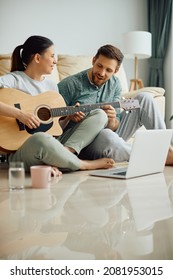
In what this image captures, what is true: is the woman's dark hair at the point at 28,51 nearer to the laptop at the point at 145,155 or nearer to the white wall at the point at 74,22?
the laptop at the point at 145,155

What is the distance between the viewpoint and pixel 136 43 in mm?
4559

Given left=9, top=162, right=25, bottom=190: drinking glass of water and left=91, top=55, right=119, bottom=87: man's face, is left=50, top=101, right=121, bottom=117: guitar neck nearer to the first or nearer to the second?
left=91, top=55, right=119, bottom=87: man's face

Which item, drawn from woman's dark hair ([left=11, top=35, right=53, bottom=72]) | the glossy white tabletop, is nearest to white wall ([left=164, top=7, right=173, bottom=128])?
woman's dark hair ([left=11, top=35, right=53, bottom=72])

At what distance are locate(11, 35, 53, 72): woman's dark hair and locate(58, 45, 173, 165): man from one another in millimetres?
236

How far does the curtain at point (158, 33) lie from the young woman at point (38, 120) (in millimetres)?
2822

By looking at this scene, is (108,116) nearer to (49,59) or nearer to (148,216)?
(49,59)

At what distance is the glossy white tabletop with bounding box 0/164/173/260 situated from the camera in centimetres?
113

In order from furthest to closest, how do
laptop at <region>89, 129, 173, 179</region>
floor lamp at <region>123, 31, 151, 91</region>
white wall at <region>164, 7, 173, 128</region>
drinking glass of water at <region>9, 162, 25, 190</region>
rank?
white wall at <region>164, 7, 173, 128</region> < floor lamp at <region>123, 31, 151, 91</region> < laptop at <region>89, 129, 173, 179</region> < drinking glass of water at <region>9, 162, 25, 190</region>

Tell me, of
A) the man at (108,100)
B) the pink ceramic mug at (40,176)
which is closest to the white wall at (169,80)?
the man at (108,100)

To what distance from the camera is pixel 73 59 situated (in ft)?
12.1

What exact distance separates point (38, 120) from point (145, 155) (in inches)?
21.7

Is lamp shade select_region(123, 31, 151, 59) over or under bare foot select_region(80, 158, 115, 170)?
over
